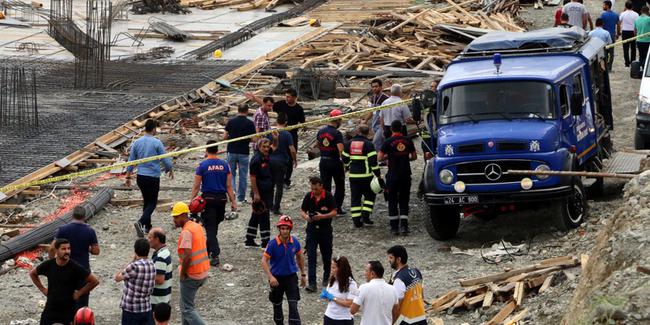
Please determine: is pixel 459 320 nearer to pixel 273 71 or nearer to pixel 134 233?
pixel 134 233

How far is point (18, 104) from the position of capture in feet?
87.1

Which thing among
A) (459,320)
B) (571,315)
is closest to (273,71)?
(459,320)

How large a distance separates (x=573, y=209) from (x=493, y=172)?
1.40 meters

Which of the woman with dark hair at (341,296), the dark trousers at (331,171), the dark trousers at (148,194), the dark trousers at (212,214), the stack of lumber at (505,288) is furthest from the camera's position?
the dark trousers at (331,171)

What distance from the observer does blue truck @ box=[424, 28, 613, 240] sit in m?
17.3

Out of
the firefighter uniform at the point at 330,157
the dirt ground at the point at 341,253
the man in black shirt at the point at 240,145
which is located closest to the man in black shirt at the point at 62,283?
the dirt ground at the point at 341,253

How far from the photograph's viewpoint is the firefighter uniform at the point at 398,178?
1858cm

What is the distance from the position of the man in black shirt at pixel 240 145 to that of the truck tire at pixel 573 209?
16.9 ft

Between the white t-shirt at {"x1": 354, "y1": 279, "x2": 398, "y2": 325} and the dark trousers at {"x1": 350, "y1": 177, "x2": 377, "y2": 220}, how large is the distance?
21.6ft

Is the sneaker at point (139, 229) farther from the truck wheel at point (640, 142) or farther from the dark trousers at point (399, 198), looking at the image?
the truck wheel at point (640, 142)

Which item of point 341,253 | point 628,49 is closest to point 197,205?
point 341,253

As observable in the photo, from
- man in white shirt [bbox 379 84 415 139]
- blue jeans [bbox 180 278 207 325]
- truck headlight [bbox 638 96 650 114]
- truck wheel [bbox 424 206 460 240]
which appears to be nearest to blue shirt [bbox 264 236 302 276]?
blue jeans [bbox 180 278 207 325]

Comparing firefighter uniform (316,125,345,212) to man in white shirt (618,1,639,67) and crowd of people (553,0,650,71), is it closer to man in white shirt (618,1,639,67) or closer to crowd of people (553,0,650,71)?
crowd of people (553,0,650,71)

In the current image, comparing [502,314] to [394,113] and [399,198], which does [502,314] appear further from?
[394,113]
